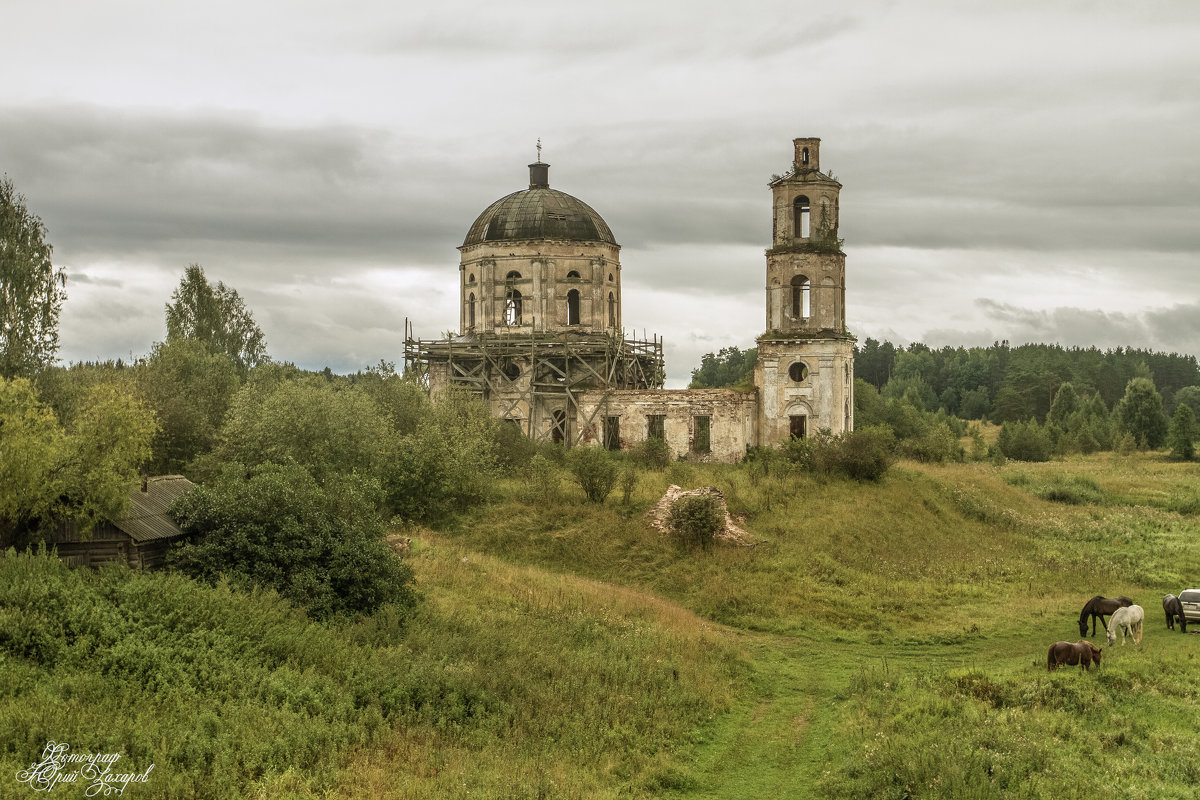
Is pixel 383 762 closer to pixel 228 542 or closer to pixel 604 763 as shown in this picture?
pixel 604 763

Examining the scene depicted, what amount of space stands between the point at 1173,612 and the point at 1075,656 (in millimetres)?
4353

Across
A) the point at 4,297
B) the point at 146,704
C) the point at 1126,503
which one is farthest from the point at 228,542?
the point at 1126,503

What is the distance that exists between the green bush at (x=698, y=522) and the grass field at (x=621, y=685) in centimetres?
68

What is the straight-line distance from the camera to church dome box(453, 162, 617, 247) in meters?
39.4

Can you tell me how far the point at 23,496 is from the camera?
15078 mm

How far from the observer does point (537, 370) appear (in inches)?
1494

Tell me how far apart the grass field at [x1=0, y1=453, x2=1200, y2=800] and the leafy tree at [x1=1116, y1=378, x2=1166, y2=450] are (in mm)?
52066

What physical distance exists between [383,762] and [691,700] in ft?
16.6

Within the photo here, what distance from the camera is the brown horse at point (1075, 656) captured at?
50.0 feet

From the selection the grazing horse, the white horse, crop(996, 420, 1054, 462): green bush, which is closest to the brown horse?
the white horse

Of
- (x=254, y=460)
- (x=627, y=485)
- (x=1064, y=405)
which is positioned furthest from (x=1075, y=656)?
(x=1064, y=405)

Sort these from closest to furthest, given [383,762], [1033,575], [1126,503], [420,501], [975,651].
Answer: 1. [383,762]
2. [975,651]
3. [1033,575]
4. [420,501]
5. [1126,503]

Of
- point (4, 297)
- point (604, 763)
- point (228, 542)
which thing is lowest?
point (604, 763)

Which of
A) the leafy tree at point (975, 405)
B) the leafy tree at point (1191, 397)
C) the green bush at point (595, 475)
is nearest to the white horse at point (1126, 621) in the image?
the green bush at point (595, 475)
